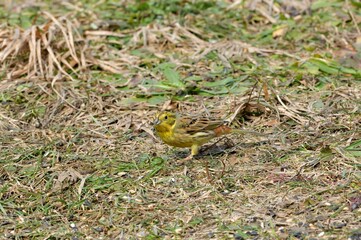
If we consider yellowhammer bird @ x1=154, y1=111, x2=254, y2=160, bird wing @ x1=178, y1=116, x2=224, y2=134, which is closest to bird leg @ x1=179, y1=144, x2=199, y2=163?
yellowhammer bird @ x1=154, y1=111, x2=254, y2=160

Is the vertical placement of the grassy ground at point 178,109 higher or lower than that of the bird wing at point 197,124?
lower

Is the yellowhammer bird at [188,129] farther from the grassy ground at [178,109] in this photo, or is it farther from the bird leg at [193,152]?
the grassy ground at [178,109]

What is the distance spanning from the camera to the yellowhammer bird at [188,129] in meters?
6.92

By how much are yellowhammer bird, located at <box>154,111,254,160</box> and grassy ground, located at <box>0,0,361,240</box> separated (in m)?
0.18

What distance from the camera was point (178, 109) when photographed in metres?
8.09

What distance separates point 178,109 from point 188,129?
117 centimetres

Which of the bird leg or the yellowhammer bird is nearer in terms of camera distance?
the yellowhammer bird

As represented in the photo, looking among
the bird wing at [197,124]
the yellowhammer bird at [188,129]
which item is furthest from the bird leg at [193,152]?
the bird wing at [197,124]

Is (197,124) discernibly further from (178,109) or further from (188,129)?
(178,109)

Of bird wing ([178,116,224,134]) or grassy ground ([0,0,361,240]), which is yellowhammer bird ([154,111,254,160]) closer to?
bird wing ([178,116,224,134])


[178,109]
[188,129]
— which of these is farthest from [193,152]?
[178,109]

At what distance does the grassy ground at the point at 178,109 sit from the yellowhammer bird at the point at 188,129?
0.18 m

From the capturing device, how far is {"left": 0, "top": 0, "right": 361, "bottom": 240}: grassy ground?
6.18m

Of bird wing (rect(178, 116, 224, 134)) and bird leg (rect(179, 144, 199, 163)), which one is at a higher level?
bird wing (rect(178, 116, 224, 134))
